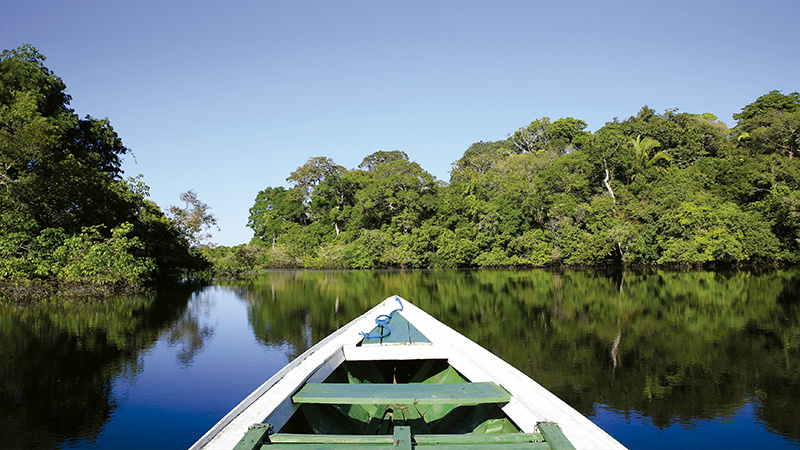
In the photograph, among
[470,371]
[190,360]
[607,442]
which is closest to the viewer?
[607,442]

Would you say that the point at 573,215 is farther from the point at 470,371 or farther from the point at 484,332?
the point at 470,371

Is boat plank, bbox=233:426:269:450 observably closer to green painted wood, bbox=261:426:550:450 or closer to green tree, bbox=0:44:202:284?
green painted wood, bbox=261:426:550:450

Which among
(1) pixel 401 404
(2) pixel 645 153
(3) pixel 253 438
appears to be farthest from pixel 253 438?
(2) pixel 645 153

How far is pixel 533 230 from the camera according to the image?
89.6 ft

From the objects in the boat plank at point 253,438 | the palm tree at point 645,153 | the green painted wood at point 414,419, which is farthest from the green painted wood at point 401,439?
the palm tree at point 645,153

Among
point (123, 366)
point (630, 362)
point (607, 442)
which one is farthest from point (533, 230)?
point (607, 442)

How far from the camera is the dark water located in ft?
12.2

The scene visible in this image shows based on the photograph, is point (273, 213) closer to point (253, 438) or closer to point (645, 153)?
point (645, 153)

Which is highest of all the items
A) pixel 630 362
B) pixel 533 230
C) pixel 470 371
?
pixel 533 230

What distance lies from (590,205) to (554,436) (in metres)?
26.6

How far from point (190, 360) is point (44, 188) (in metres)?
8.12

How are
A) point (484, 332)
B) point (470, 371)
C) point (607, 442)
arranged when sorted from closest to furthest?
point (607, 442)
point (470, 371)
point (484, 332)

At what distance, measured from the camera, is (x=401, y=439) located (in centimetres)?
186

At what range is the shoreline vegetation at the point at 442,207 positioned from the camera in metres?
11.4
